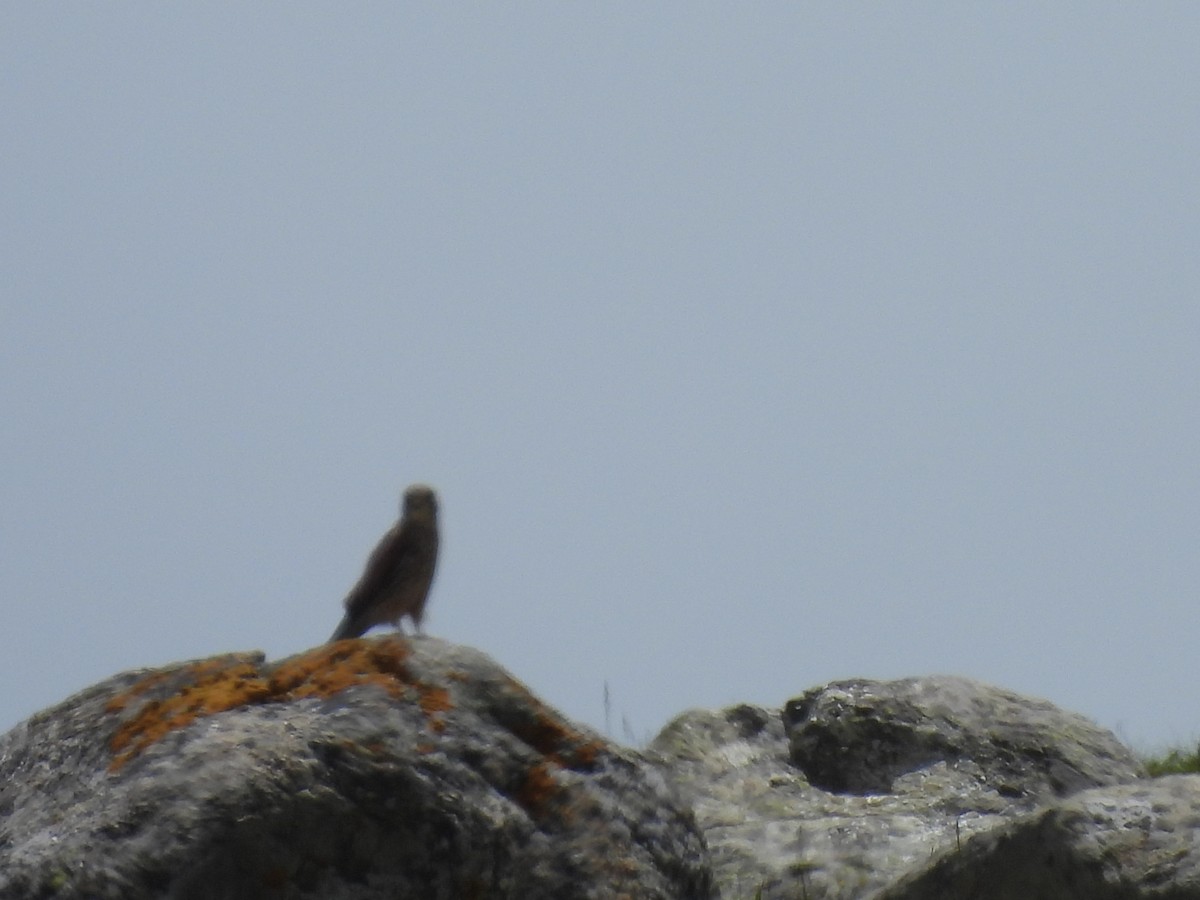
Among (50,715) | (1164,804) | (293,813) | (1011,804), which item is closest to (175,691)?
(50,715)

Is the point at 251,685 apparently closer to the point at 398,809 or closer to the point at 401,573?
the point at 398,809

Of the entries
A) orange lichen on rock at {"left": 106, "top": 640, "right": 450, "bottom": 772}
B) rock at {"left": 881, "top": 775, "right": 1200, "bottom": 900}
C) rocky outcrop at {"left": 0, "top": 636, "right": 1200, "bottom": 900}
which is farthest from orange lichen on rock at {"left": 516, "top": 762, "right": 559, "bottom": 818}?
rock at {"left": 881, "top": 775, "right": 1200, "bottom": 900}

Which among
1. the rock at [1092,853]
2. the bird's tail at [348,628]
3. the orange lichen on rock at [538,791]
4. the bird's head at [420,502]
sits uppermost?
the bird's head at [420,502]

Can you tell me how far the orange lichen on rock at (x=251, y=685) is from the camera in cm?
443

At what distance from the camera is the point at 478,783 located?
433cm

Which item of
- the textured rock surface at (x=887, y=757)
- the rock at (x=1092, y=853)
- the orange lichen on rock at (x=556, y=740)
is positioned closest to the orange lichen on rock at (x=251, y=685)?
the orange lichen on rock at (x=556, y=740)

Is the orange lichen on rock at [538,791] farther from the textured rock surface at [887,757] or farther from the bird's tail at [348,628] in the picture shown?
the bird's tail at [348,628]

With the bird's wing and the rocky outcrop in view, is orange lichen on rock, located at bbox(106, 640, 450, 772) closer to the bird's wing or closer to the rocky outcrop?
the rocky outcrop

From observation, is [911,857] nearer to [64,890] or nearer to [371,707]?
[371,707]

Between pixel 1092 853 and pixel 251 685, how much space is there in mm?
2470

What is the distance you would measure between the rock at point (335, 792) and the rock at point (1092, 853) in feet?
2.79

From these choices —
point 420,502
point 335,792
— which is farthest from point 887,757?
point 420,502

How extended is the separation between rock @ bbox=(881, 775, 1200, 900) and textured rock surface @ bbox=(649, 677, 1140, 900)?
1.55m

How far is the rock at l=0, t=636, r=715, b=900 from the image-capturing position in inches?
157
